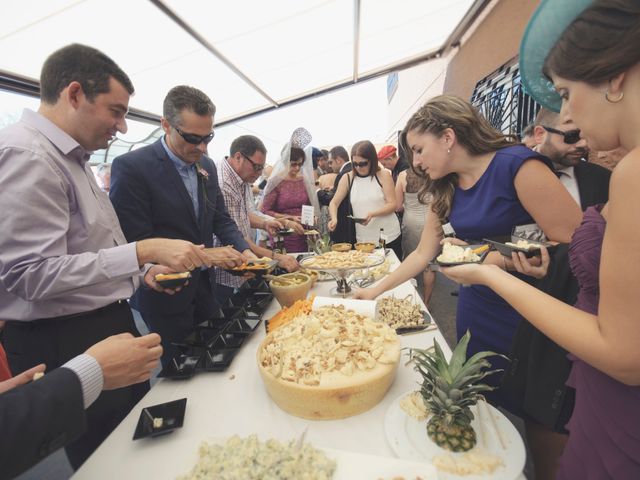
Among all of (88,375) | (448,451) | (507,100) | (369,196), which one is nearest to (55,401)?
(88,375)

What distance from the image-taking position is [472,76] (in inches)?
191

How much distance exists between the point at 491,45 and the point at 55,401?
18.4ft

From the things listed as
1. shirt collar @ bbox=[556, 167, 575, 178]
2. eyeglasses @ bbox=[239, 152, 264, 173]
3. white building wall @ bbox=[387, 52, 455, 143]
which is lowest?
shirt collar @ bbox=[556, 167, 575, 178]

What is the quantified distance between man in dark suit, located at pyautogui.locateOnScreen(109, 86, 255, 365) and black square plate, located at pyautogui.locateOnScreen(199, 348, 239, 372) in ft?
1.57

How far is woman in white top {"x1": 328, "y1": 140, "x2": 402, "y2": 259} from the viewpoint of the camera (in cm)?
347

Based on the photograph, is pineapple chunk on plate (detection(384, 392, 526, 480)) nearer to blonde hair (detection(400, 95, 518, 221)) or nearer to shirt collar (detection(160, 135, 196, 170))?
blonde hair (detection(400, 95, 518, 221))

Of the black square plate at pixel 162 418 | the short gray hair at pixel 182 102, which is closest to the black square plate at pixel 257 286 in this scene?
the black square plate at pixel 162 418

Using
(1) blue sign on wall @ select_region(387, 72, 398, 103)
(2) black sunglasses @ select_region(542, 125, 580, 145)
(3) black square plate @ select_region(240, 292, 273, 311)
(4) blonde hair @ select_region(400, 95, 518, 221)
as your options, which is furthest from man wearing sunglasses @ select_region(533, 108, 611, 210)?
(1) blue sign on wall @ select_region(387, 72, 398, 103)

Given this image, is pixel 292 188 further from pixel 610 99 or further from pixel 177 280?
pixel 610 99

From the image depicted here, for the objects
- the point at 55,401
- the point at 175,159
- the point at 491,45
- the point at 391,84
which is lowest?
the point at 55,401

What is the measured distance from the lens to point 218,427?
935 mm

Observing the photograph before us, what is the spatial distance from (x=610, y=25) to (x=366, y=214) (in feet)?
9.86

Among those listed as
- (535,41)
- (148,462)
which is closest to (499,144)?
(535,41)

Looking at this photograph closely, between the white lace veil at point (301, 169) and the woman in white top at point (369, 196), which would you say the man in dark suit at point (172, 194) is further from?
the woman in white top at point (369, 196)
